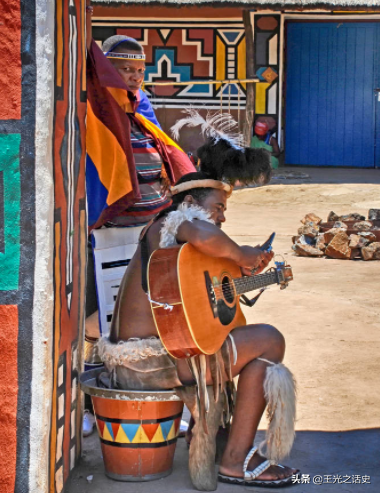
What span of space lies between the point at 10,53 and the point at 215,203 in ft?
3.50

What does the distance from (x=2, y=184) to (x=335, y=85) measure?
12801 millimetres

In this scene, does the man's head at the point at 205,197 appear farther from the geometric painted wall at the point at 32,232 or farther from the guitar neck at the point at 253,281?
the geometric painted wall at the point at 32,232

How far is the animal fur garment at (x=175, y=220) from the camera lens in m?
3.11

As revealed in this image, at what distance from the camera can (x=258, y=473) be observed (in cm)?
316

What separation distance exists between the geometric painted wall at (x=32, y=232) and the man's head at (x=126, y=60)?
95 cm

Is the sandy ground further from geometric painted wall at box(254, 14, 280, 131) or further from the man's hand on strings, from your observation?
geometric painted wall at box(254, 14, 280, 131)

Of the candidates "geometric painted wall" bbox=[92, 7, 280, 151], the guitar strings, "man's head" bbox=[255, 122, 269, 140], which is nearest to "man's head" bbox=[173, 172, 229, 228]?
the guitar strings

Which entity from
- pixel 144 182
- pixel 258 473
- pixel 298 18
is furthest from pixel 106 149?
pixel 298 18

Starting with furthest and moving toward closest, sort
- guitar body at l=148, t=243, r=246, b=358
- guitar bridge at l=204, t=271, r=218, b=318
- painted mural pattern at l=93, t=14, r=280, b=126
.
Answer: painted mural pattern at l=93, t=14, r=280, b=126, guitar bridge at l=204, t=271, r=218, b=318, guitar body at l=148, t=243, r=246, b=358

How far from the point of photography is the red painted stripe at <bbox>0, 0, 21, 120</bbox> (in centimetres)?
255

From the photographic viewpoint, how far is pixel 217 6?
42.0 ft

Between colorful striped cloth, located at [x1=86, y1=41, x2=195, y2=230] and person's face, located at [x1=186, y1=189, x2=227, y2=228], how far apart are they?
43cm

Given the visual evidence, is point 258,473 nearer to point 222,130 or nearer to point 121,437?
point 121,437

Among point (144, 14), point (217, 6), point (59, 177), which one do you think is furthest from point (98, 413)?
point (144, 14)
